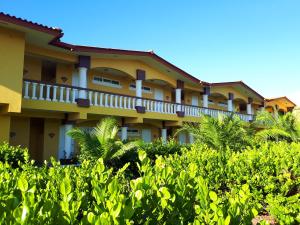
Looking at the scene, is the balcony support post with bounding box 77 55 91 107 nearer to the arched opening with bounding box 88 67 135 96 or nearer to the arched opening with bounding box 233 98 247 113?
the arched opening with bounding box 88 67 135 96

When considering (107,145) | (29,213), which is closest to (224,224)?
(29,213)

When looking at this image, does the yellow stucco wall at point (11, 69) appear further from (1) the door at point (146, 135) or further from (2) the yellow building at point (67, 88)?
(1) the door at point (146, 135)

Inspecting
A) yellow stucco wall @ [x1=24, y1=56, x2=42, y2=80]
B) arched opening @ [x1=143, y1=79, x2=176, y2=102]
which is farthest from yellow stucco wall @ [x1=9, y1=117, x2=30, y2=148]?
arched opening @ [x1=143, y1=79, x2=176, y2=102]

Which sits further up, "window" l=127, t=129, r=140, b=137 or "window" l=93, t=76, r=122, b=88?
"window" l=93, t=76, r=122, b=88

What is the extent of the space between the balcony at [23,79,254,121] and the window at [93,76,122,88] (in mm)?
2813

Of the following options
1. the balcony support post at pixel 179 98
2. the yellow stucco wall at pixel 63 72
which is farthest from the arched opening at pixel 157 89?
the yellow stucco wall at pixel 63 72

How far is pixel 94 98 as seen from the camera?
50.1ft

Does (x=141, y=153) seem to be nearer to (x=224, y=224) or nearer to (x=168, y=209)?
(x=168, y=209)

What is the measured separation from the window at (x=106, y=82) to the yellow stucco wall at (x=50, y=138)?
147 inches

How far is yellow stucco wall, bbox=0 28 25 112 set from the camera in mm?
11320

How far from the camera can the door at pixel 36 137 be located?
641 inches

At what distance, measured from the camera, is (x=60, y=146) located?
16.0 m

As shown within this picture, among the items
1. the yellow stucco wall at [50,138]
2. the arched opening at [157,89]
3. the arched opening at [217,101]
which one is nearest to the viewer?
the yellow stucco wall at [50,138]

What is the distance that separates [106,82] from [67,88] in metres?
5.15
